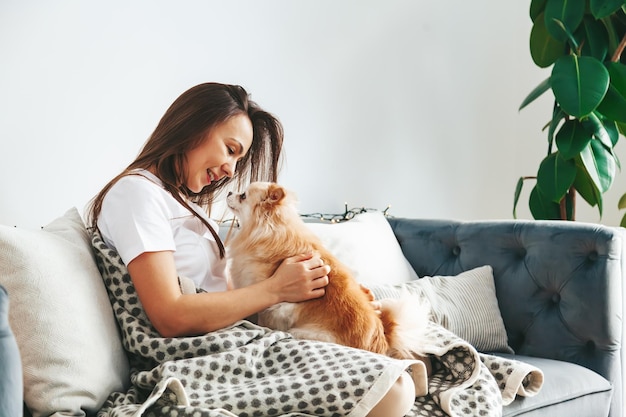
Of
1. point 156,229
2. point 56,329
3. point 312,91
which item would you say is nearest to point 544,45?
point 312,91

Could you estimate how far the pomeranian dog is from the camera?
1357mm

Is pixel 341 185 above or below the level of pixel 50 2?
below

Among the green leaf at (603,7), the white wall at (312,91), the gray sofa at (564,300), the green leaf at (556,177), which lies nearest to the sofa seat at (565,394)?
the gray sofa at (564,300)

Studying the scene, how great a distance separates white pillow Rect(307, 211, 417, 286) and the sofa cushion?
3.97 ft

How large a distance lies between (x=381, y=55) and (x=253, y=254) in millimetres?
1605

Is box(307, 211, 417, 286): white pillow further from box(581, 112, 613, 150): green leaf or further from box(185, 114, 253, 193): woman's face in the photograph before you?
box(581, 112, 613, 150): green leaf

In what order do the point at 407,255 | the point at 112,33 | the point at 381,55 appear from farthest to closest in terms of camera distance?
the point at 381,55 < the point at 407,255 < the point at 112,33

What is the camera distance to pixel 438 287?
1.91 metres

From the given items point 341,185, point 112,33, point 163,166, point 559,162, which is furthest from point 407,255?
point 112,33

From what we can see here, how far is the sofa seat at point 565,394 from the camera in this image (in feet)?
4.90

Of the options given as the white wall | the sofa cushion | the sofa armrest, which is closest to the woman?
the white wall

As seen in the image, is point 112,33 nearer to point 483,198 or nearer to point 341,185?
point 341,185

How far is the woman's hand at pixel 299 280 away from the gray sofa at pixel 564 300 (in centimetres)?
64

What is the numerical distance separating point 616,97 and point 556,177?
1.22 feet
